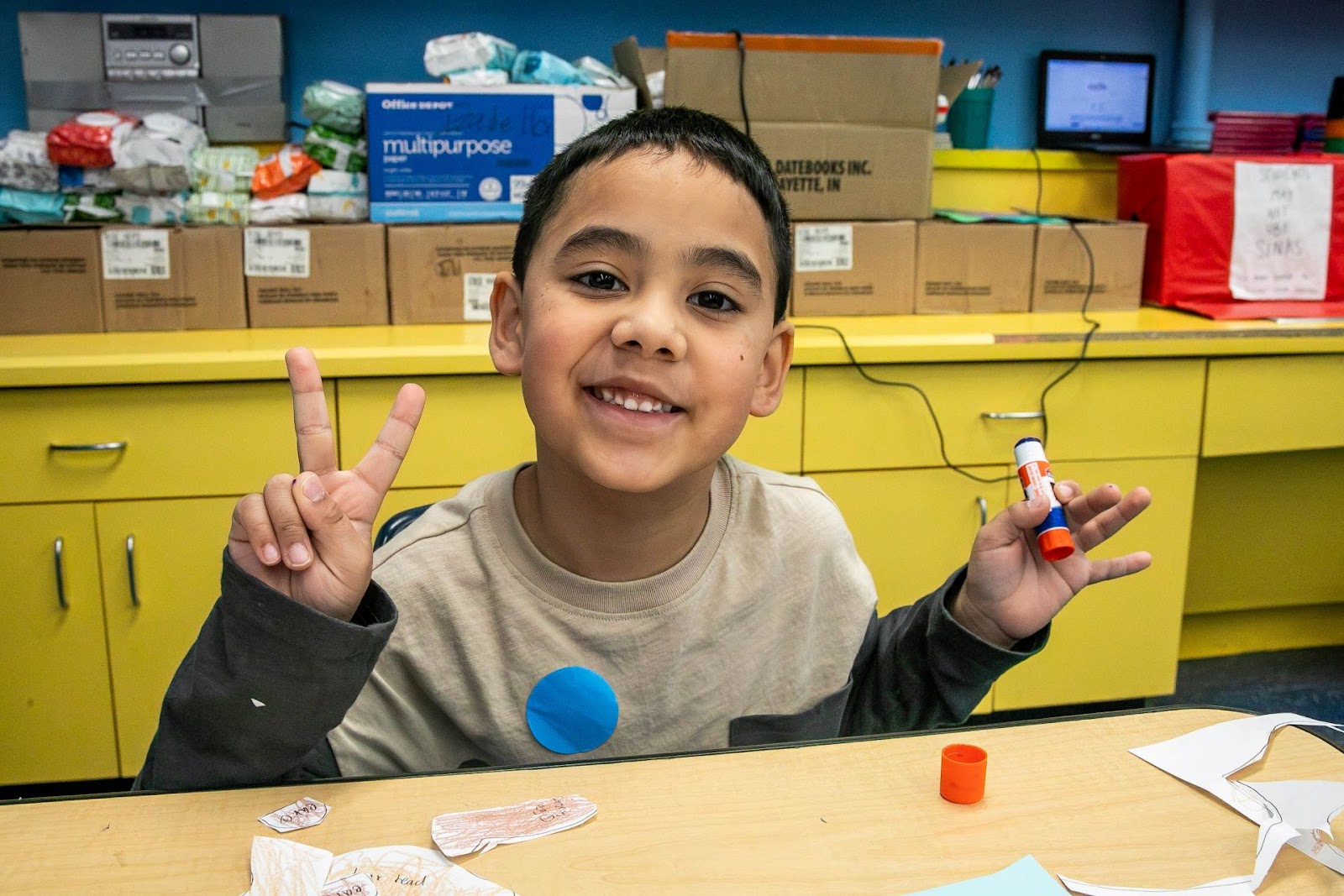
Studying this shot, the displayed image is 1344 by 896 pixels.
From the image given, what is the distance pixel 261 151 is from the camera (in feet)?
6.70

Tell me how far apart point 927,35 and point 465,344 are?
1.42 metres

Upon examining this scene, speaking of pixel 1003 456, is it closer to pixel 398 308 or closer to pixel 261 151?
pixel 398 308

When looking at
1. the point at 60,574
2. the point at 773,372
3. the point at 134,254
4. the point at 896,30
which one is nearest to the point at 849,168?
the point at 896,30

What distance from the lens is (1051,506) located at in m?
0.79

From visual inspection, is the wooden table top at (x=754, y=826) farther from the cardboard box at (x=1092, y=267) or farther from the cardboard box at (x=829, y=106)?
the cardboard box at (x=1092, y=267)

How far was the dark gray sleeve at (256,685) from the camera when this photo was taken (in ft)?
2.15

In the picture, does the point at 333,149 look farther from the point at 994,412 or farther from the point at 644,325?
the point at 644,325

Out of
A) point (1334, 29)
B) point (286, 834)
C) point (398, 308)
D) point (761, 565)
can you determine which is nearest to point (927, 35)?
point (1334, 29)

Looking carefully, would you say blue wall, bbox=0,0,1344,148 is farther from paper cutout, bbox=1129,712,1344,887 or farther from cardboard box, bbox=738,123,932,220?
paper cutout, bbox=1129,712,1344,887

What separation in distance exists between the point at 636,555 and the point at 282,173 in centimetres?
132

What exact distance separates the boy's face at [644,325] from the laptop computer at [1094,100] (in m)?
1.94

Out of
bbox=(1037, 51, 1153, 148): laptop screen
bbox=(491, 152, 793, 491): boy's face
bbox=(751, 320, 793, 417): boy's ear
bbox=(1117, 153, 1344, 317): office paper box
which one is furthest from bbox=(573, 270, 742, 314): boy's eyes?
bbox=(1037, 51, 1153, 148): laptop screen

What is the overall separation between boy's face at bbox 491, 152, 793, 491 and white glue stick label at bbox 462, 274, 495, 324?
110 centimetres

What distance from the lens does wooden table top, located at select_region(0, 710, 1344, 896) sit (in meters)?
0.57
